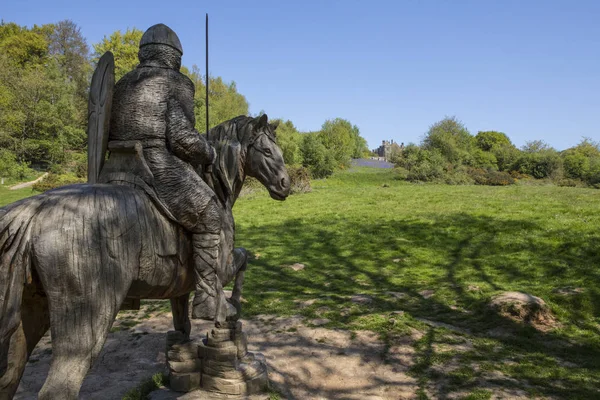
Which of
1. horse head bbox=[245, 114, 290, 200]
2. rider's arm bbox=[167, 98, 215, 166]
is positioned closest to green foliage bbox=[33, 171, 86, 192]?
horse head bbox=[245, 114, 290, 200]

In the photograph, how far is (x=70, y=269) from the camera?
9.68 feet

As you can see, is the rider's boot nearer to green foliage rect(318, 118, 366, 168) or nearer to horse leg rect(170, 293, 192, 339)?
horse leg rect(170, 293, 192, 339)

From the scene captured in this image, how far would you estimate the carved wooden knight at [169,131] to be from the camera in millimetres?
3797

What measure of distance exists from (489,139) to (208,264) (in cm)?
7022

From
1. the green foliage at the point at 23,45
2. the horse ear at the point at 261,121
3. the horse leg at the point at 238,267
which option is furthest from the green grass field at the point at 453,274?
the green foliage at the point at 23,45

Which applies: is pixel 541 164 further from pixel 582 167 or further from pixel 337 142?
pixel 337 142

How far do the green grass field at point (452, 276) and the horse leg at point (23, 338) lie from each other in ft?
13.3

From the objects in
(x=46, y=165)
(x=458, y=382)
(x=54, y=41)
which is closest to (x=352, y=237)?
(x=458, y=382)

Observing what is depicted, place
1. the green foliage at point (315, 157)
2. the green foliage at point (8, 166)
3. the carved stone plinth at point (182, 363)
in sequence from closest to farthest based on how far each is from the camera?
the carved stone plinth at point (182, 363)
the green foliage at point (8, 166)
the green foliage at point (315, 157)

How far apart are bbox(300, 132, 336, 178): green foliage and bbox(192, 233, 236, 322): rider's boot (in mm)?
34634

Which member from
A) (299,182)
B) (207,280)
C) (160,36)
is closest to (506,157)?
(299,182)

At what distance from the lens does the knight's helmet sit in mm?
3951

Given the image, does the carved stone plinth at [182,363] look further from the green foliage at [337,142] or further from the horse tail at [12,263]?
the green foliage at [337,142]

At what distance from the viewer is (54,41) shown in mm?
60594
